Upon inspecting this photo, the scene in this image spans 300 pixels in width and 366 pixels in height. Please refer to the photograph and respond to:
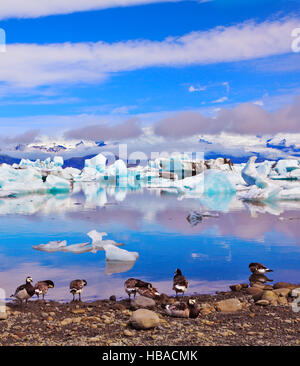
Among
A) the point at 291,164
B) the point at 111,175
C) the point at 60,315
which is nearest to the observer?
the point at 60,315

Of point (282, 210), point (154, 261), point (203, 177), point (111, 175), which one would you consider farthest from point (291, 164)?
point (154, 261)

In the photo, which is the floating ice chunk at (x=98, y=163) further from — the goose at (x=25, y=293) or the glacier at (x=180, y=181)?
the goose at (x=25, y=293)

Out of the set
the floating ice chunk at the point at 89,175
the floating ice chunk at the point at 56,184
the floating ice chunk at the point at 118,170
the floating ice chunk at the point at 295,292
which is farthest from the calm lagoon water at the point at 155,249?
the floating ice chunk at the point at 89,175

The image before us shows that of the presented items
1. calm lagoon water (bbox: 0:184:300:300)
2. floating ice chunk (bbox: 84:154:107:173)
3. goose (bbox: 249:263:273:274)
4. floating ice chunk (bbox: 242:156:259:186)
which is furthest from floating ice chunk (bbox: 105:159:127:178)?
goose (bbox: 249:263:273:274)

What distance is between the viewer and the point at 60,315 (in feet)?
16.8

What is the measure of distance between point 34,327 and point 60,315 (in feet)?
1.59

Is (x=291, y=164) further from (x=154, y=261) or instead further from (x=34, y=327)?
(x=34, y=327)

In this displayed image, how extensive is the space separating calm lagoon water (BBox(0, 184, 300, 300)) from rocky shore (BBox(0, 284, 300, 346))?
0.71 meters

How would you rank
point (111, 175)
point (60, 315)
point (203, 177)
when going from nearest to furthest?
point (60, 315)
point (203, 177)
point (111, 175)

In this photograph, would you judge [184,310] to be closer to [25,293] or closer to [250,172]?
[25,293]

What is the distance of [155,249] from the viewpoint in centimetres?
977

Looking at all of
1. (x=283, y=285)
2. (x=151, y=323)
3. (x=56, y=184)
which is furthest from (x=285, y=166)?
(x=151, y=323)

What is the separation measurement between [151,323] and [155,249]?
5.23 m
